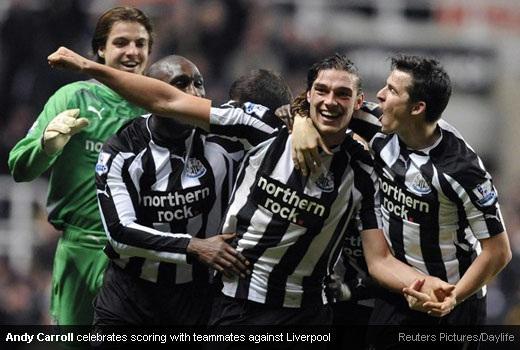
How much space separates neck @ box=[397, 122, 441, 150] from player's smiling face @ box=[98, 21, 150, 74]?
1.69 metres

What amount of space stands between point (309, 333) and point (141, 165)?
3.93 ft

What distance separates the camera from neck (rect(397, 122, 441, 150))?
19.5 ft

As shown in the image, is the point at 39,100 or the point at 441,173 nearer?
the point at 441,173

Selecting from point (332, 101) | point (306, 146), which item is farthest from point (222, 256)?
point (332, 101)

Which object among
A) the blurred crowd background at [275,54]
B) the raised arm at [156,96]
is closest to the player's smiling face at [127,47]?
the raised arm at [156,96]

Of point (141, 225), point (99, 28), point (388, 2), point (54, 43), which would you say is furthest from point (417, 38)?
point (141, 225)

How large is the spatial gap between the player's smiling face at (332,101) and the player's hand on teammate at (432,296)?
0.83 meters

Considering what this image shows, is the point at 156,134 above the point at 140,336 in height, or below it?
above

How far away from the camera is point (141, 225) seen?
5938 mm

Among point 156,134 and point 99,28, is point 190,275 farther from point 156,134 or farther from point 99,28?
point 99,28

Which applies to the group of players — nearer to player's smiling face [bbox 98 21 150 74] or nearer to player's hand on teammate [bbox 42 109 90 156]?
player's hand on teammate [bbox 42 109 90 156]

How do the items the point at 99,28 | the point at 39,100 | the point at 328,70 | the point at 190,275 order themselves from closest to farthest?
the point at 328,70
the point at 190,275
the point at 99,28
the point at 39,100

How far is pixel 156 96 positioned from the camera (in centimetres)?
560

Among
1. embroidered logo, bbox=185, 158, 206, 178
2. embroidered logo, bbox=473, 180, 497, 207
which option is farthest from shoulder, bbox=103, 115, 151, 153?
embroidered logo, bbox=473, 180, 497, 207
